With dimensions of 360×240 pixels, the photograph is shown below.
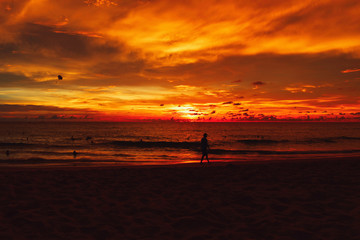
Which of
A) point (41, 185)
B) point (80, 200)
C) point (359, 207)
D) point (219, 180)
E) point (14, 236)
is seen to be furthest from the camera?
point (219, 180)

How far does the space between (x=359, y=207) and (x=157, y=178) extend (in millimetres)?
7810

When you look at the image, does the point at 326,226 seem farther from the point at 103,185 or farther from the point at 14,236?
the point at 103,185

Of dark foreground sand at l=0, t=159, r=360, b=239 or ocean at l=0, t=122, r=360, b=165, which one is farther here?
ocean at l=0, t=122, r=360, b=165

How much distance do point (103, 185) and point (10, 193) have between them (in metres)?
3.20

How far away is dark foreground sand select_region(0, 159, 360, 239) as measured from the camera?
558cm

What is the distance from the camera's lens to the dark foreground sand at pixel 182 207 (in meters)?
5.58

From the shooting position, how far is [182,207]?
738 cm

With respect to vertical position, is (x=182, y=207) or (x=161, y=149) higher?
(x=182, y=207)

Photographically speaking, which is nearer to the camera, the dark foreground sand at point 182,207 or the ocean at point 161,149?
the dark foreground sand at point 182,207

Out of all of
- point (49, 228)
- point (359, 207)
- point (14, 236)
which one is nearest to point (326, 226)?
point (359, 207)

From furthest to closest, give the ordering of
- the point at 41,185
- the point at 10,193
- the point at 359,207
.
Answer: the point at 41,185, the point at 10,193, the point at 359,207

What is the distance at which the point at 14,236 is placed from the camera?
17.5 feet

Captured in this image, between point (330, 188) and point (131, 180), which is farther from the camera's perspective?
point (131, 180)

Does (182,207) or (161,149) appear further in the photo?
(161,149)
